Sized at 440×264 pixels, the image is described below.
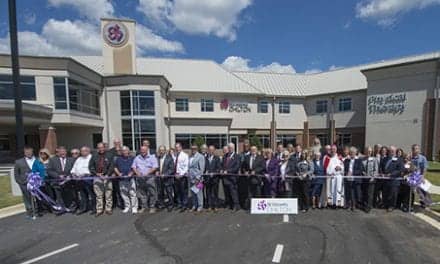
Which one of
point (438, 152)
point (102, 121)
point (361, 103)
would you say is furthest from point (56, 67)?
point (438, 152)

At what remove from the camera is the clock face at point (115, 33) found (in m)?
26.5

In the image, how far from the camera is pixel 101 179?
7.68m

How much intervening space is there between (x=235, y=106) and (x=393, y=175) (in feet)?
78.1

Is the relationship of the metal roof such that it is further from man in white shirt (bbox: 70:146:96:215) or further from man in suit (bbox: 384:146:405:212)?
man in suit (bbox: 384:146:405:212)

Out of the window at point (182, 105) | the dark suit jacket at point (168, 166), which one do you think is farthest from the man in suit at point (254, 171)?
the window at point (182, 105)

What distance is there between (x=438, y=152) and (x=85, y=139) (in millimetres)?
29566

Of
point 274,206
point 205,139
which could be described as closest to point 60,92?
point 205,139

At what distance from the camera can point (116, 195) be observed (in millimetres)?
8289

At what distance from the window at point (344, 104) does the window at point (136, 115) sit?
19606 mm

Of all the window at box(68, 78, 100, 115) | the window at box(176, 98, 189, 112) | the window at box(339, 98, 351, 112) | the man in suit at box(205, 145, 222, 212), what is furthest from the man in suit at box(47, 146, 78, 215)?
the window at box(339, 98, 351, 112)

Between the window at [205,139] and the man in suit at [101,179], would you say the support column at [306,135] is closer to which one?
the window at [205,139]

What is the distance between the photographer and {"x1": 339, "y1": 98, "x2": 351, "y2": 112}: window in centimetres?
2843

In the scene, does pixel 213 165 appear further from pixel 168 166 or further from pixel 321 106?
pixel 321 106

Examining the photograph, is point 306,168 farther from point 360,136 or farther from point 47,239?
point 360,136
